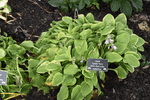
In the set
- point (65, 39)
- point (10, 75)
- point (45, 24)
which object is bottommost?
point (10, 75)

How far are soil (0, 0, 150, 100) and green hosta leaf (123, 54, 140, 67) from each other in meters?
0.43

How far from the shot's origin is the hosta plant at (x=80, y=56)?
1249 mm

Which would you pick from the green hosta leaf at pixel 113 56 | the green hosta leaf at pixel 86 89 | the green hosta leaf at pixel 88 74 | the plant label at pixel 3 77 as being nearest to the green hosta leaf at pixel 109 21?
the green hosta leaf at pixel 113 56

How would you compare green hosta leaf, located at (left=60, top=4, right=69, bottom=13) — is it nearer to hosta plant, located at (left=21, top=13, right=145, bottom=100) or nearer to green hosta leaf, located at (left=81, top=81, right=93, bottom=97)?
hosta plant, located at (left=21, top=13, right=145, bottom=100)

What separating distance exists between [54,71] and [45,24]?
4.03ft

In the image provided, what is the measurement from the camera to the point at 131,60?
4.17ft

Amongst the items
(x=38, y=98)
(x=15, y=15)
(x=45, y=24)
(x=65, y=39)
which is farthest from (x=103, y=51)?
(x=15, y=15)

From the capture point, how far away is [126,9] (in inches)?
79.8

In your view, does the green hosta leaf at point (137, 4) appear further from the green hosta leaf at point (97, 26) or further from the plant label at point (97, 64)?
the plant label at point (97, 64)

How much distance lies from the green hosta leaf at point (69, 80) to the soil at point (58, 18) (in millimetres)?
371

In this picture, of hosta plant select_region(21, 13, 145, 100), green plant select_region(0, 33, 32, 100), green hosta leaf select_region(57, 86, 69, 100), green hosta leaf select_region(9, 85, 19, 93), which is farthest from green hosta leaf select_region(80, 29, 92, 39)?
green hosta leaf select_region(9, 85, 19, 93)

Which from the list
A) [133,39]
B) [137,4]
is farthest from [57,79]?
[137,4]

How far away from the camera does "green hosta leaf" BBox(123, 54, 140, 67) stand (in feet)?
4.11

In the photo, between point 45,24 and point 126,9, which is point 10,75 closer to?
point 45,24
